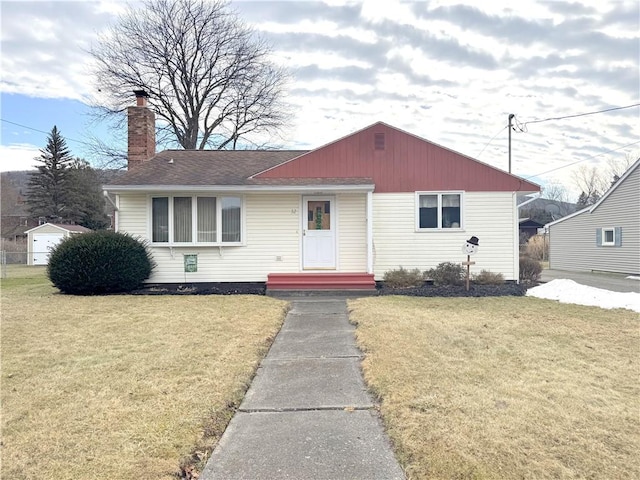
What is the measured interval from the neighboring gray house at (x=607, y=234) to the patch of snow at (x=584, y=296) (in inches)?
395

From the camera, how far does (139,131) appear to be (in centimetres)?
1366

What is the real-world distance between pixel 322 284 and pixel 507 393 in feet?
23.5

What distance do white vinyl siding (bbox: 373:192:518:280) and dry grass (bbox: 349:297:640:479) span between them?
14.7 feet

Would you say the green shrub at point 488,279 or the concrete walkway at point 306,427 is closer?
the concrete walkway at point 306,427

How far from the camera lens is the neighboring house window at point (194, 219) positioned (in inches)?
456

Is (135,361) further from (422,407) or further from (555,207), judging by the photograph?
(555,207)

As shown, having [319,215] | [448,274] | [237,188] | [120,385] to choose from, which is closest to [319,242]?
[319,215]

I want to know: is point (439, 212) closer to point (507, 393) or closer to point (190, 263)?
point (190, 263)

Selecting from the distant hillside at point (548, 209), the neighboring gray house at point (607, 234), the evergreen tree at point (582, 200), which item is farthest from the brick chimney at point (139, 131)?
the evergreen tree at point (582, 200)

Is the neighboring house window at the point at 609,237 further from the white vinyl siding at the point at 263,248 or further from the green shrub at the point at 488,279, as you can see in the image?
the white vinyl siding at the point at 263,248

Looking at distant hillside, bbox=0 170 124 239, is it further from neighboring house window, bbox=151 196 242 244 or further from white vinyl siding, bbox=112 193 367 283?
white vinyl siding, bbox=112 193 367 283

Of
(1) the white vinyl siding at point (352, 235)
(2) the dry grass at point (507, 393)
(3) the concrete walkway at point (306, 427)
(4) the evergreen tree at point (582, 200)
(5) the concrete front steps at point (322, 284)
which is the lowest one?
(3) the concrete walkway at point (306, 427)

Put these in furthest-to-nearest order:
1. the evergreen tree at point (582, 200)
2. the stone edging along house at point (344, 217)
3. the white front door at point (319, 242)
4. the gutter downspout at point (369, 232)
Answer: the evergreen tree at point (582, 200) → the white front door at point (319, 242) → the stone edging along house at point (344, 217) → the gutter downspout at point (369, 232)

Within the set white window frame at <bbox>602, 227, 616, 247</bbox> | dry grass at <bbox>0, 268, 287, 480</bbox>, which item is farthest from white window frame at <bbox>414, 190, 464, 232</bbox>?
white window frame at <bbox>602, 227, 616, 247</bbox>
